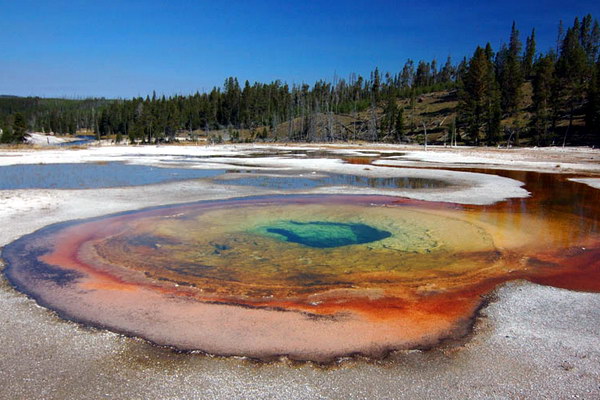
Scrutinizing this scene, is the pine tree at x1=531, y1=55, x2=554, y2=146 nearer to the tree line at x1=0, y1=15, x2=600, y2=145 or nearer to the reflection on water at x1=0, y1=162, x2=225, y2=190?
the tree line at x1=0, y1=15, x2=600, y2=145

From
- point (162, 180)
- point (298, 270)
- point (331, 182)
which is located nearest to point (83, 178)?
point (162, 180)

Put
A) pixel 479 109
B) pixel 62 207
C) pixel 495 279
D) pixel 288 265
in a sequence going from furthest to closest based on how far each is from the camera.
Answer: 1. pixel 479 109
2. pixel 62 207
3. pixel 288 265
4. pixel 495 279

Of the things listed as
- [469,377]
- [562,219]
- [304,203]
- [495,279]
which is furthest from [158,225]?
[562,219]

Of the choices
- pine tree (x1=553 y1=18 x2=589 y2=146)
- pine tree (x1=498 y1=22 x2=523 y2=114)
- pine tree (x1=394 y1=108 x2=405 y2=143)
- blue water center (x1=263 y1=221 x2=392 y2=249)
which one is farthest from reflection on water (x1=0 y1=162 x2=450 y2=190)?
pine tree (x1=498 y1=22 x2=523 y2=114)

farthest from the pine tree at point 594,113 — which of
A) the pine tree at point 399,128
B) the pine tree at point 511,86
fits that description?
the pine tree at point 399,128

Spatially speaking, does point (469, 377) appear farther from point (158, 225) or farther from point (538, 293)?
point (158, 225)

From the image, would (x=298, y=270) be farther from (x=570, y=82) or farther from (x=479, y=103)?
(x=570, y=82)

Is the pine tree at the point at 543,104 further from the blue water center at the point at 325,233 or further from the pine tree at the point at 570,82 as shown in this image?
the blue water center at the point at 325,233
